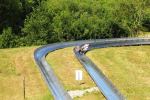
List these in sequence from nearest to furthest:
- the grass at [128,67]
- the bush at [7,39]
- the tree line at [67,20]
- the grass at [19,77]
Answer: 1. the grass at [19,77]
2. the grass at [128,67]
3. the bush at [7,39]
4. the tree line at [67,20]

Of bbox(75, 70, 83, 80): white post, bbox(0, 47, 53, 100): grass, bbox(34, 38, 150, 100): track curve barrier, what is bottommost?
bbox(34, 38, 150, 100): track curve barrier

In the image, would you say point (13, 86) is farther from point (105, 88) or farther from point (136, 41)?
point (136, 41)

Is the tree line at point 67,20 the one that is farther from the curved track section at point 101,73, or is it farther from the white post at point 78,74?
the white post at point 78,74

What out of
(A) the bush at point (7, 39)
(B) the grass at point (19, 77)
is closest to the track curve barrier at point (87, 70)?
(B) the grass at point (19, 77)

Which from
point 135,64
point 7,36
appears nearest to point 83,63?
point 135,64

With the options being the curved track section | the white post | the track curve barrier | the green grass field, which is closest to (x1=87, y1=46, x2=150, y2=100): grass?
the green grass field

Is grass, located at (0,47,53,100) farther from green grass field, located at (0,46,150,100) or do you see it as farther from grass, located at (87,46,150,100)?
grass, located at (87,46,150,100)
